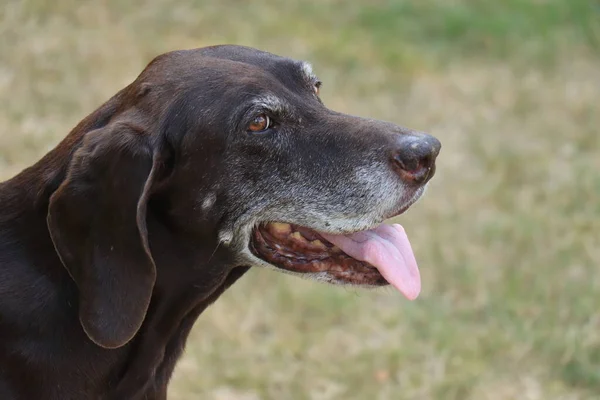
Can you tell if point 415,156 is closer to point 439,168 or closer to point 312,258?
point 312,258

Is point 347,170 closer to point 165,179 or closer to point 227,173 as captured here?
point 227,173

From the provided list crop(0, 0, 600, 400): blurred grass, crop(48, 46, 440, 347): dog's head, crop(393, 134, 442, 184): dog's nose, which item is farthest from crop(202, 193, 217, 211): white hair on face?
crop(0, 0, 600, 400): blurred grass

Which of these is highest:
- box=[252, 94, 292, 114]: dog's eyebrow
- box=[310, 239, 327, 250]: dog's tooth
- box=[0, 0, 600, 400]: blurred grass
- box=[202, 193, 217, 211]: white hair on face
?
box=[252, 94, 292, 114]: dog's eyebrow

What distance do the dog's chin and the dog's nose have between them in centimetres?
8

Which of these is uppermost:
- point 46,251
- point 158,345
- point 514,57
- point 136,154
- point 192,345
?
point 136,154

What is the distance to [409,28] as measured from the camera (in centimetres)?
1022

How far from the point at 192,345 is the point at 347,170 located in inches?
88.8

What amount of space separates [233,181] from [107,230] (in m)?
0.46

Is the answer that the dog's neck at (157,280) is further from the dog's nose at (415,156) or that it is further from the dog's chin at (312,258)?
the dog's nose at (415,156)

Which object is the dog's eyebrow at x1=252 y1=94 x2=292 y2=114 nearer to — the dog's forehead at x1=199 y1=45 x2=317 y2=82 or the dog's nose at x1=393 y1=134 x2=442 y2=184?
the dog's forehead at x1=199 y1=45 x2=317 y2=82

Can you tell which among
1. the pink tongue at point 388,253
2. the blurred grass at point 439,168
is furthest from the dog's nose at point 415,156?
the blurred grass at point 439,168

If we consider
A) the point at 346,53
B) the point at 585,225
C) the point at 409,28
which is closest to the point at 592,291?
the point at 585,225

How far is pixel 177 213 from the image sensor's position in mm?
3250

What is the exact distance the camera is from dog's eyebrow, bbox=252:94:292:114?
10.6 ft
